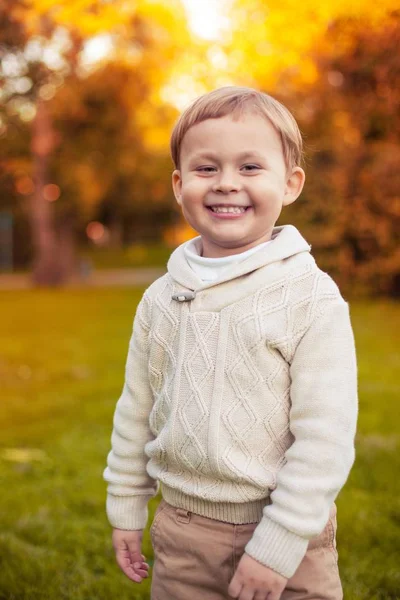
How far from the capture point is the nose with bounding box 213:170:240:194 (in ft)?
6.00

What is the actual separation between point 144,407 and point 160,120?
760 inches

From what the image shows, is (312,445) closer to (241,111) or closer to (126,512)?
(126,512)

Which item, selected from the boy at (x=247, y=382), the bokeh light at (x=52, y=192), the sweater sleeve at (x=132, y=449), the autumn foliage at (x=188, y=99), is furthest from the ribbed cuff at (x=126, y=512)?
the bokeh light at (x=52, y=192)

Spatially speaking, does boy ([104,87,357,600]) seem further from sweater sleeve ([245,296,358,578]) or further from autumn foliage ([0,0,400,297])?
autumn foliage ([0,0,400,297])

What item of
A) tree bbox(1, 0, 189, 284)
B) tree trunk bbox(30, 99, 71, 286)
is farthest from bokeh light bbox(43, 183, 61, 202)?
tree trunk bbox(30, 99, 71, 286)

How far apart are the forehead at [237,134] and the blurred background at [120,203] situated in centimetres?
39

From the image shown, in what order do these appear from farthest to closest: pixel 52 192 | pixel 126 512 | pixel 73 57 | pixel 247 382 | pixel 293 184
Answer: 1. pixel 52 192
2. pixel 73 57
3. pixel 126 512
4. pixel 293 184
5. pixel 247 382

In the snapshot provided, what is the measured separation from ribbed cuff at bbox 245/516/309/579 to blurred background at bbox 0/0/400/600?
1.06m

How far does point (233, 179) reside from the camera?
1839 mm

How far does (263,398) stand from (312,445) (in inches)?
6.5

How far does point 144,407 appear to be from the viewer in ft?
6.82

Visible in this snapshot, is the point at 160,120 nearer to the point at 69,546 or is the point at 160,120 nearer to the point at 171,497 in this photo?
the point at 69,546

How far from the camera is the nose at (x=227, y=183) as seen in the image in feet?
6.00

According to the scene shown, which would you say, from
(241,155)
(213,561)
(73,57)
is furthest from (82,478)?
(73,57)
